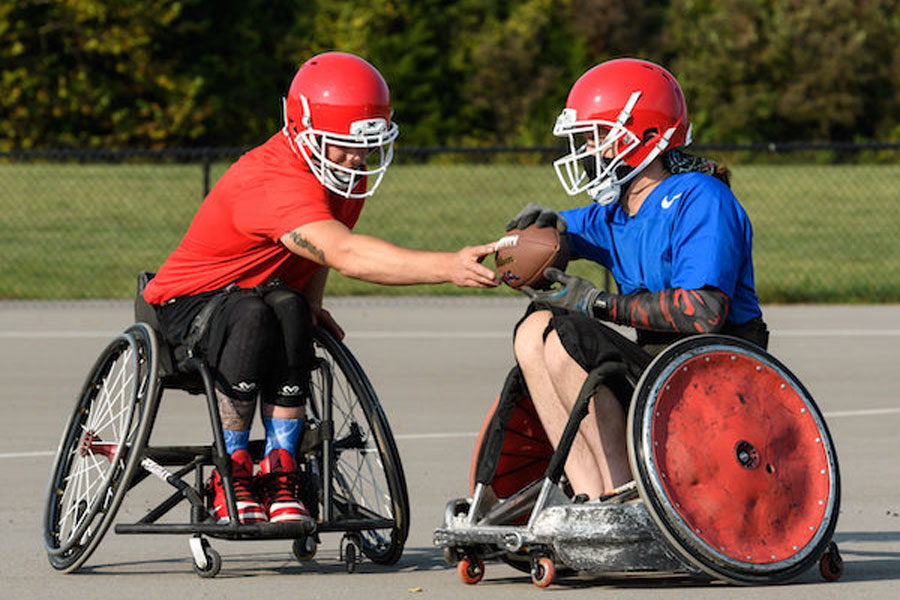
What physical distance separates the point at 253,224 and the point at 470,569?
1.32 m

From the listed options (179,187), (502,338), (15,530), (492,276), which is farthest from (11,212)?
(492,276)

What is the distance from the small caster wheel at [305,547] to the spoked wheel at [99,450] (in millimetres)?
621

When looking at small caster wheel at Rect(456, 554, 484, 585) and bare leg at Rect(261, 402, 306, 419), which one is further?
bare leg at Rect(261, 402, 306, 419)

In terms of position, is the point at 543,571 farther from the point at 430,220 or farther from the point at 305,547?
the point at 430,220

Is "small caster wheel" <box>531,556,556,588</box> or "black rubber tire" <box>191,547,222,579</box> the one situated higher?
"small caster wheel" <box>531,556,556,588</box>

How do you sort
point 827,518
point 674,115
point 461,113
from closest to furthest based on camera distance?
point 827,518, point 674,115, point 461,113

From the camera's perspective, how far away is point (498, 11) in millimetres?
66875

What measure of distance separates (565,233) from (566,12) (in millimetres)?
64061

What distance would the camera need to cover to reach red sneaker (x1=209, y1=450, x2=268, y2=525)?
564 cm

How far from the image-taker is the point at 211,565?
5734 mm

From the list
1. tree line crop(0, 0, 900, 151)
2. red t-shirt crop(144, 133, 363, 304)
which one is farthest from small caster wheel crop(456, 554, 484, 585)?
Result: tree line crop(0, 0, 900, 151)

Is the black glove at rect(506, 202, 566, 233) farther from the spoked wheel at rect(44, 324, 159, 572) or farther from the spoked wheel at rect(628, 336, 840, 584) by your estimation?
the spoked wheel at rect(44, 324, 159, 572)

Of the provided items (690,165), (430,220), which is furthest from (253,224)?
(430,220)

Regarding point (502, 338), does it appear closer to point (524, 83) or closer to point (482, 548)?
point (482, 548)
